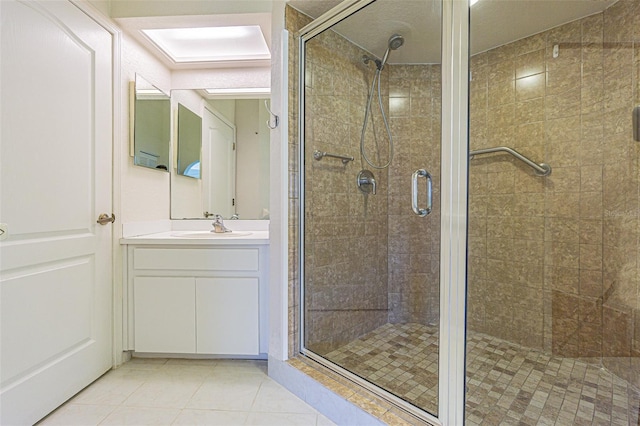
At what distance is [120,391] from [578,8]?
10.2 feet

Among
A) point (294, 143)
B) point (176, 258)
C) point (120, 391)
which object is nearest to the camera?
point (120, 391)

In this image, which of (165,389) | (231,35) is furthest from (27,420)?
(231,35)

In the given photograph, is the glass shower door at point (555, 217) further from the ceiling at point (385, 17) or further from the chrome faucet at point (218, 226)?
the chrome faucet at point (218, 226)

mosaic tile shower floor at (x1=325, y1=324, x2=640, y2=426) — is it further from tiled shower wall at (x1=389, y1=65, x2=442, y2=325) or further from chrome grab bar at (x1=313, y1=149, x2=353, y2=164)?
chrome grab bar at (x1=313, y1=149, x2=353, y2=164)

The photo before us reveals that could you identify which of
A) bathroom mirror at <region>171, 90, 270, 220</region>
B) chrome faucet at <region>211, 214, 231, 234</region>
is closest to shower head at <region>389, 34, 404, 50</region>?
bathroom mirror at <region>171, 90, 270, 220</region>

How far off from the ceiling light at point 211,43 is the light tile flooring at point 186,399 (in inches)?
82.1

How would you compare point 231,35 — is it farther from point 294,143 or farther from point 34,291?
point 34,291

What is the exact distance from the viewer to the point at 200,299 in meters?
1.82

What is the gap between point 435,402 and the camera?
119 cm

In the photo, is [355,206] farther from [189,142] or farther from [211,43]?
[211,43]

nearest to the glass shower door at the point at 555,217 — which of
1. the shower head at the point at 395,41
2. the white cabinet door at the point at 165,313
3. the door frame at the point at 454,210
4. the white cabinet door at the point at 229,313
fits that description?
the door frame at the point at 454,210

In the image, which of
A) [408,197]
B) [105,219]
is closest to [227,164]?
[105,219]

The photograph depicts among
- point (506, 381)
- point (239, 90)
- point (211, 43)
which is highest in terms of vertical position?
point (211, 43)

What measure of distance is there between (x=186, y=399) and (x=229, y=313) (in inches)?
18.1
